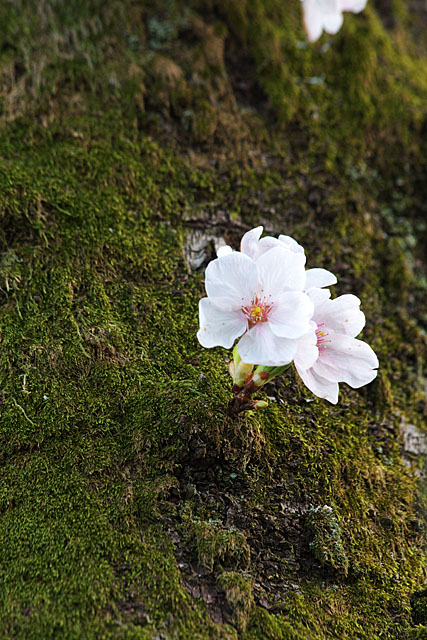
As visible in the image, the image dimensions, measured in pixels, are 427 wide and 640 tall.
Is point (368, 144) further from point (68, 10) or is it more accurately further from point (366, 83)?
point (68, 10)

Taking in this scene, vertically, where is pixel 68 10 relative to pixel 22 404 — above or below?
above

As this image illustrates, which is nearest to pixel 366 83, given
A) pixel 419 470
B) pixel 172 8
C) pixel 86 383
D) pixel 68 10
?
pixel 172 8

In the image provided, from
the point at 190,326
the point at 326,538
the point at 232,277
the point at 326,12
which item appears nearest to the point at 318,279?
the point at 232,277

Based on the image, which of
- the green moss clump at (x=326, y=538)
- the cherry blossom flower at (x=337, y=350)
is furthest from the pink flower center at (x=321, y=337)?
the green moss clump at (x=326, y=538)

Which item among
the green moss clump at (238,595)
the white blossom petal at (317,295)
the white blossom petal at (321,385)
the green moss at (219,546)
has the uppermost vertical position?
the white blossom petal at (317,295)

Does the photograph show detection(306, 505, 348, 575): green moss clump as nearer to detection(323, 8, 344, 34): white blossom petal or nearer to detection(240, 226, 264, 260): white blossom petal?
detection(240, 226, 264, 260): white blossom petal

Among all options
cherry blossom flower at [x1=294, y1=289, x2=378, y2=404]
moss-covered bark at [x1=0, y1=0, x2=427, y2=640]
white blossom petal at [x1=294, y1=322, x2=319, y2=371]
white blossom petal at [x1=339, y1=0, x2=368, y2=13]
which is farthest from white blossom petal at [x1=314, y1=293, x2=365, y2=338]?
white blossom petal at [x1=339, y1=0, x2=368, y2=13]

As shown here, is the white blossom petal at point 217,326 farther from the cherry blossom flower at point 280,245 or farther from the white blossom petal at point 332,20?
the white blossom petal at point 332,20
